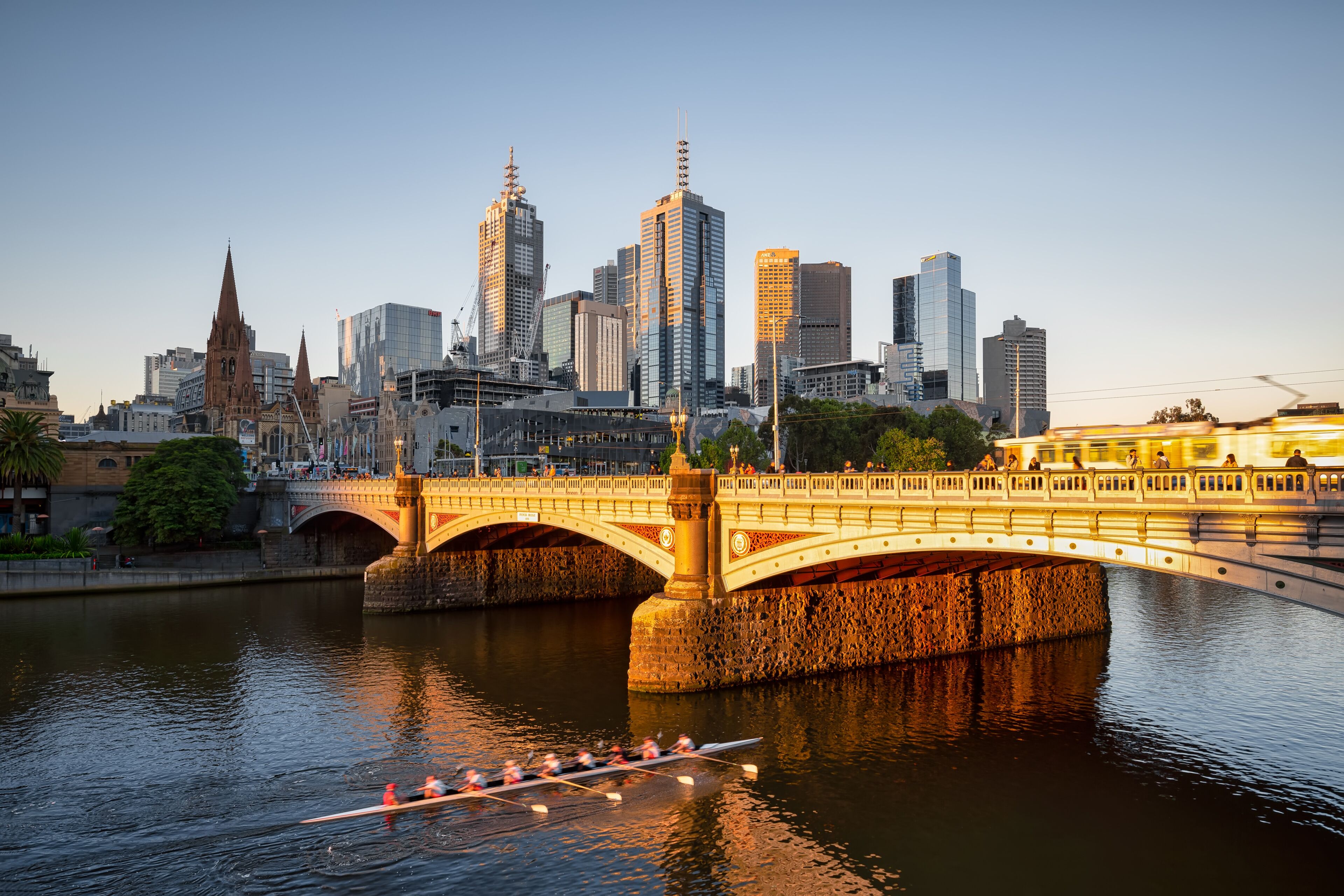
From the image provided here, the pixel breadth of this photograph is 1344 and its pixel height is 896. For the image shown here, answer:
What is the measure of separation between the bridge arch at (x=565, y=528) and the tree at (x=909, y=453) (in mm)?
35294

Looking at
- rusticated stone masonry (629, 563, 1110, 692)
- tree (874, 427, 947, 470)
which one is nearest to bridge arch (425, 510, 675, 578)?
rusticated stone masonry (629, 563, 1110, 692)

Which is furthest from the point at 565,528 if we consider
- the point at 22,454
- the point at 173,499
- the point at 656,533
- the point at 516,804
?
the point at 22,454

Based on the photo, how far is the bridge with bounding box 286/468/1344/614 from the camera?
20.1 metres

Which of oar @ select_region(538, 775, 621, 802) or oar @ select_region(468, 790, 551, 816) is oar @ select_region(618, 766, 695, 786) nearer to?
oar @ select_region(538, 775, 621, 802)

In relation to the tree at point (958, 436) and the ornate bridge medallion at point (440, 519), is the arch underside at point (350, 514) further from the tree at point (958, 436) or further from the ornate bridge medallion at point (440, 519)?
the tree at point (958, 436)

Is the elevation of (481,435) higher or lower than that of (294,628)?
higher

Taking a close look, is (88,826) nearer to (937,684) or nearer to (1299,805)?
(937,684)

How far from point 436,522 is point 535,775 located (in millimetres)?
32857

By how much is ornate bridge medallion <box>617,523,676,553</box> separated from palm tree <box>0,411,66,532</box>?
59.1m

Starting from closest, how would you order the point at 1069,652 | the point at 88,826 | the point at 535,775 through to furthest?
the point at 88,826
the point at 535,775
the point at 1069,652

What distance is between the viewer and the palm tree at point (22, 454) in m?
72.3

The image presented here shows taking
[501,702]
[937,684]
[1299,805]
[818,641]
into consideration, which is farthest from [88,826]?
[1299,805]

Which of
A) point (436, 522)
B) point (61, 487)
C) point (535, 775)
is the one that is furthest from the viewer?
point (61, 487)

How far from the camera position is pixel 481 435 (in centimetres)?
15975
